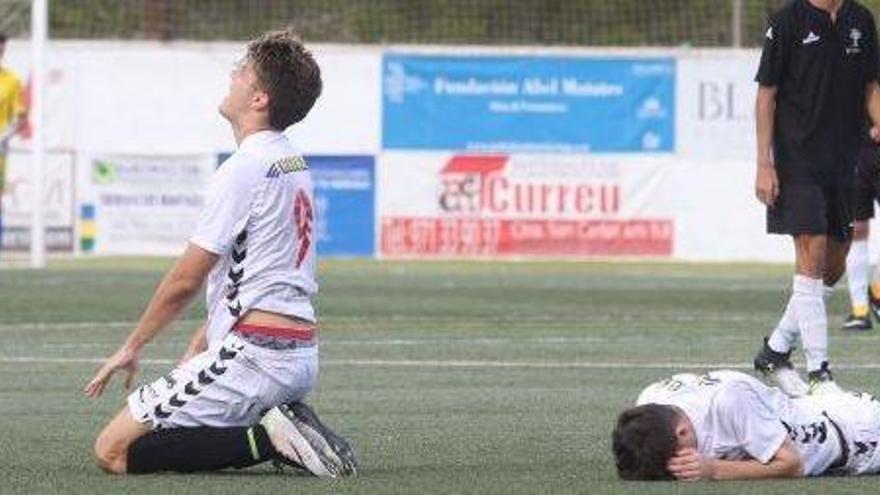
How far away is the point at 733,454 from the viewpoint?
8.89m

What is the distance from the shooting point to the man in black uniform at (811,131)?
12.5 meters

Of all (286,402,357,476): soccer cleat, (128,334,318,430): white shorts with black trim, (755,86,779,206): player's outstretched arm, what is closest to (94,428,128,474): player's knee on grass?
(128,334,318,430): white shorts with black trim

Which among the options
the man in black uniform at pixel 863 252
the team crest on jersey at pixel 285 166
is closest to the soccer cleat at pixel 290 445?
the team crest on jersey at pixel 285 166

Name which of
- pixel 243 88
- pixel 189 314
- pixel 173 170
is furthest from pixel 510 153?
pixel 243 88

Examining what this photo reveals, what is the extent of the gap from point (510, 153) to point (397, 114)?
1.66m

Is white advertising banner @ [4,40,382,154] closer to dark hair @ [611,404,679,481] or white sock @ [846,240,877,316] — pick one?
white sock @ [846,240,877,316]

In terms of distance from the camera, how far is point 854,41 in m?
12.7

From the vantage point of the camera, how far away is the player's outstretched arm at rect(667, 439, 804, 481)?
869 cm

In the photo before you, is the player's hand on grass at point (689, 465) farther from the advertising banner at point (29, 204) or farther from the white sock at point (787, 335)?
the advertising banner at point (29, 204)

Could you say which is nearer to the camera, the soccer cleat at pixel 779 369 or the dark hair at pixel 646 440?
the dark hair at pixel 646 440

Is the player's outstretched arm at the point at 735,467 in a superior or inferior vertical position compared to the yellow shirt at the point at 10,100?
inferior

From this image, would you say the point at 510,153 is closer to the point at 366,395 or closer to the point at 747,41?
the point at 747,41

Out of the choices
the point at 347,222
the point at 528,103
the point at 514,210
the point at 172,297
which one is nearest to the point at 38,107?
the point at 347,222

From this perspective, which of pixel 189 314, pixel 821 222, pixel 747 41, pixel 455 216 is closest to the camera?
pixel 821 222
